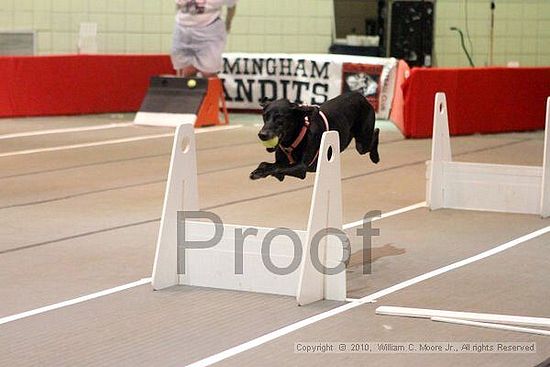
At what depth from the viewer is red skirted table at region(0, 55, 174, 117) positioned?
51.8 ft

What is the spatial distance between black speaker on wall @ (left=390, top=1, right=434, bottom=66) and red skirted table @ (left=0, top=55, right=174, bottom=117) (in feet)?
13.6

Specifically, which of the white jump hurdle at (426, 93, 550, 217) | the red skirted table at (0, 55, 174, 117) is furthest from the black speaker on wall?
the white jump hurdle at (426, 93, 550, 217)

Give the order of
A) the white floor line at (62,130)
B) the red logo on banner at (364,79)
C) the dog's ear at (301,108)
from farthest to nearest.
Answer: the red logo on banner at (364,79)
the white floor line at (62,130)
the dog's ear at (301,108)

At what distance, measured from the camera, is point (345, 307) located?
19.9ft

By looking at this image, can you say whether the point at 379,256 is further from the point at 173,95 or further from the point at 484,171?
the point at 173,95

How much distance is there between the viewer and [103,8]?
741 inches

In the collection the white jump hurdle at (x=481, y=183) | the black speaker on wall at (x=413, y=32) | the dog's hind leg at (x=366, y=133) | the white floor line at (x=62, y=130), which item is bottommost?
the white floor line at (x=62, y=130)

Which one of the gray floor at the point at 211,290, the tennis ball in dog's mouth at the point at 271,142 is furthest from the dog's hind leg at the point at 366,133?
the tennis ball in dog's mouth at the point at 271,142

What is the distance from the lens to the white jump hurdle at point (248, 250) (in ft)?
20.1

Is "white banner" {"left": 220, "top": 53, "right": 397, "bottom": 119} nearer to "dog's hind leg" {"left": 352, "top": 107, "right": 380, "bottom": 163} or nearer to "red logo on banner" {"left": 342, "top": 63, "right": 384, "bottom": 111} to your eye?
"red logo on banner" {"left": 342, "top": 63, "right": 384, "bottom": 111}

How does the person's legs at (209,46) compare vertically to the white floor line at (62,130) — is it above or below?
above

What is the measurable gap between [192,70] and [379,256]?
8.44 metres

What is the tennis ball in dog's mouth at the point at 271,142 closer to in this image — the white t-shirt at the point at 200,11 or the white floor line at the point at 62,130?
the white floor line at the point at 62,130

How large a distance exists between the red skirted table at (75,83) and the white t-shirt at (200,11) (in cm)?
185
